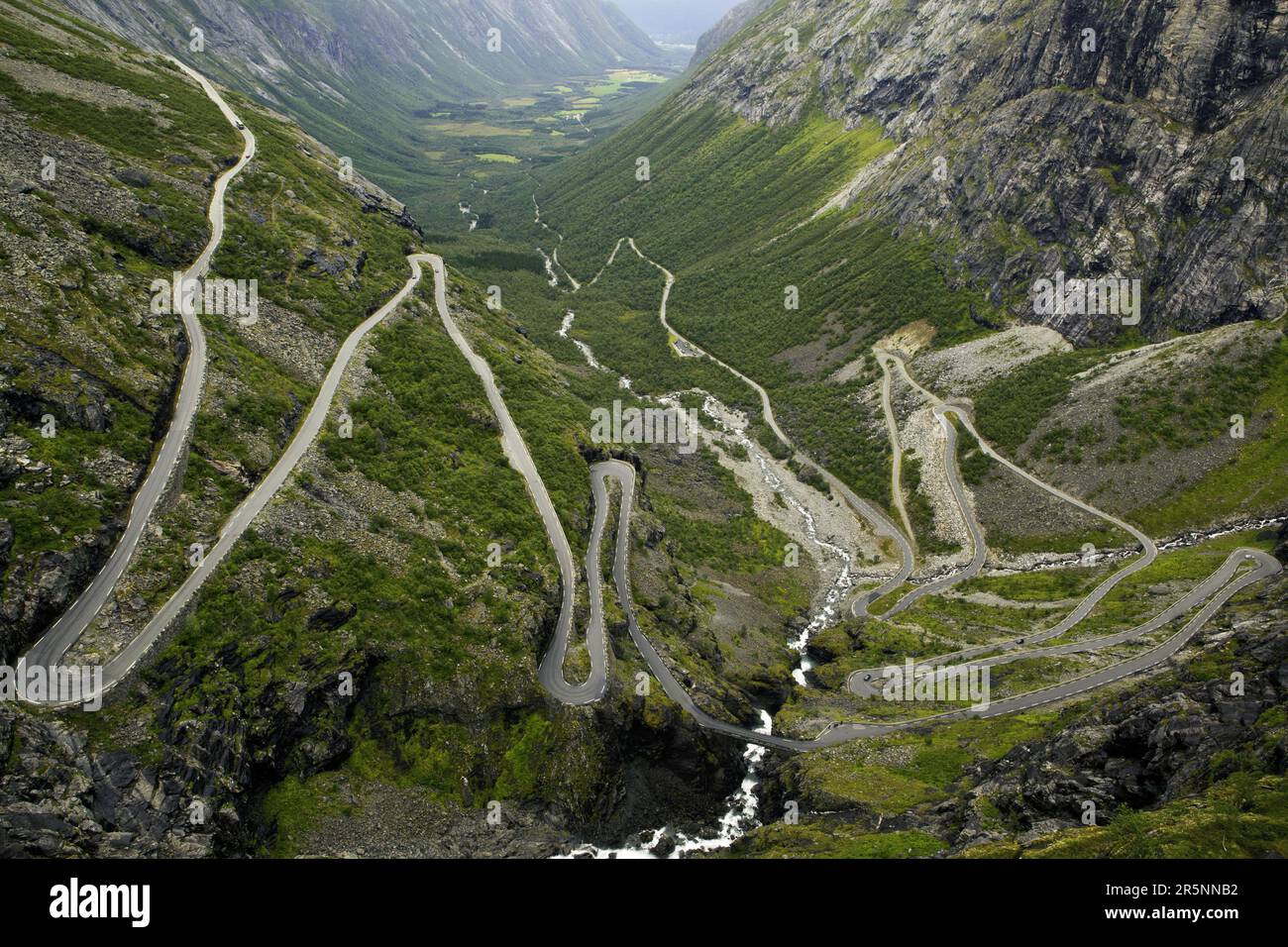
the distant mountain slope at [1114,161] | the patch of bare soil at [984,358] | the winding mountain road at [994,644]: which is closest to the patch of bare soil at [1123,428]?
the winding mountain road at [994,644]

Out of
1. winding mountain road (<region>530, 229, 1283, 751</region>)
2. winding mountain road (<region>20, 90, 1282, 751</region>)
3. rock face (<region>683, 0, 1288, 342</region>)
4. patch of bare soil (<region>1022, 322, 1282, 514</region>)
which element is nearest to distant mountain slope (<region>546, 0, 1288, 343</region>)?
rock face (<region>683, 0, 1288, 342</region>)

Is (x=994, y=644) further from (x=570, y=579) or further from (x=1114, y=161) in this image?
(x=1114, y=161)

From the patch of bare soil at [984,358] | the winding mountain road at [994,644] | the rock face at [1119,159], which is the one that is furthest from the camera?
the patch of bare soil at [984,358]

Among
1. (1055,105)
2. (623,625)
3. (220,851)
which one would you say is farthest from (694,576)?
(1055,105)

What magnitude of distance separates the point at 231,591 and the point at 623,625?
34529mm

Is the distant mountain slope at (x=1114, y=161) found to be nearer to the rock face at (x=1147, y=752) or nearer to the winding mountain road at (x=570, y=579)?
the winding mountain road at (x=570, y=579)

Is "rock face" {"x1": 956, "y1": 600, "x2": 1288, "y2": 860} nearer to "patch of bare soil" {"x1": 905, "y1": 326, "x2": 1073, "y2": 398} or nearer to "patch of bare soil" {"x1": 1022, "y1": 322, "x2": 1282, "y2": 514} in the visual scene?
"patch of bare soil" {"x1": 1022, "y1": 322, "x2": 1282, "y2": 514}

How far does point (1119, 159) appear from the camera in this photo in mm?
134875

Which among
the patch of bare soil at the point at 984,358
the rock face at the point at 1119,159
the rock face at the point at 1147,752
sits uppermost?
the rock face at the point at 1119,159

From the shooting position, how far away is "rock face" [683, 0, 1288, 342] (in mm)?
116500

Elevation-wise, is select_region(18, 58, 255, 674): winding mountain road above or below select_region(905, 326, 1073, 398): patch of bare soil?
below

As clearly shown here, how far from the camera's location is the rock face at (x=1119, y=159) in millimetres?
116500

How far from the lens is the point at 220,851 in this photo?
42.8m

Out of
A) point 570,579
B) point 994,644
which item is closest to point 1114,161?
point 994,644
